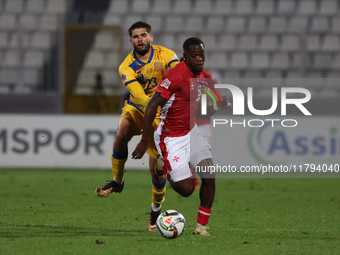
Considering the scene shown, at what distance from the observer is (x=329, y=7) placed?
531 inches

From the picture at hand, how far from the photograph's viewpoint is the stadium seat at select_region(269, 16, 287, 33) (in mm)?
13016

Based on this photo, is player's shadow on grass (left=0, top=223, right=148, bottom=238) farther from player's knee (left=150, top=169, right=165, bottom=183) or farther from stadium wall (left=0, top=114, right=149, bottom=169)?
stadium wall (left=0, top=114, right=149, bottom=169)

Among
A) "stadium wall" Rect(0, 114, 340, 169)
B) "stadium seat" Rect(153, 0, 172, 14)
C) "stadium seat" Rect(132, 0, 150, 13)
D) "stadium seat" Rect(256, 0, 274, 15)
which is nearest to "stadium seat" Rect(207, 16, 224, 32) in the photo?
"stadium seat" Rect(256, 0, 274, 15)

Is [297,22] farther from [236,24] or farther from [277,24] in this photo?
[236,24]

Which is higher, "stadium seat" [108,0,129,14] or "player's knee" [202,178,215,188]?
"stadium seat" [108,0,129,14]

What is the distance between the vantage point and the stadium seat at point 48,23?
11.9 meters

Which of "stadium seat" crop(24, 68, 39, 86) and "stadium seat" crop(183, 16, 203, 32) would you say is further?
"stadium seat" crop(183, 16, 203, 32)

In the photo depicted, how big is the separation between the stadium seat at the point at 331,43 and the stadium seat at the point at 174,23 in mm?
3333

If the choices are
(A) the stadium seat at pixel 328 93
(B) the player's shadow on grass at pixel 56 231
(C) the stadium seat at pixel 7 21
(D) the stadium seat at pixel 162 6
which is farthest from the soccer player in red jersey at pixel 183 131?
(D) the stadium seat at pixel 162 6

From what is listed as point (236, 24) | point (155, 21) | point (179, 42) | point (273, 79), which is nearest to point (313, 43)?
point (273, 79)

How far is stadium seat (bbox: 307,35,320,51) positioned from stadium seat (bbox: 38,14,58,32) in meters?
5.39

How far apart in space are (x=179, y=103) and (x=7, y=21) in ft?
29.3

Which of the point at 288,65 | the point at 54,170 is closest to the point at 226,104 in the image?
the point at 54,170

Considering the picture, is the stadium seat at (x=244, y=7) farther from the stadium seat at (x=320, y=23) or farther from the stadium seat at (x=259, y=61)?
the stadium seat at (x=320, y=23)
